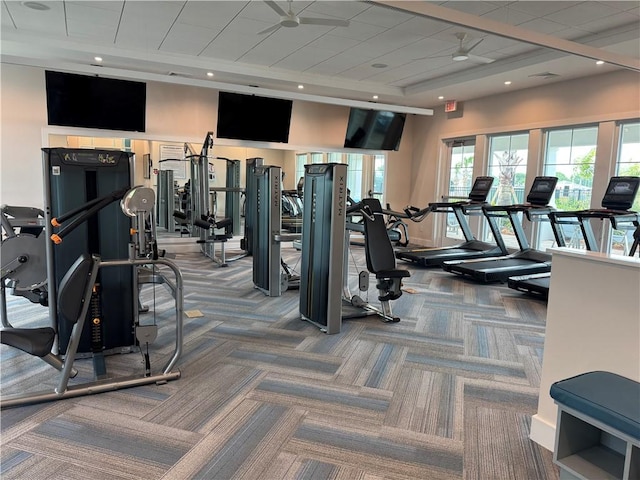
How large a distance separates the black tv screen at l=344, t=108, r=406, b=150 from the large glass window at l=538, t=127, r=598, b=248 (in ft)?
10.4

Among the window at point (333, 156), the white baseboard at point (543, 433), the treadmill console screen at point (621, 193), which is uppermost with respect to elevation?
the window at point (333, 156)

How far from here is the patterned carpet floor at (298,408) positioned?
2143 millimetres

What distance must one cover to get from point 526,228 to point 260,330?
5908 millimetres

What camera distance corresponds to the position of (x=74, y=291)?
100 inches

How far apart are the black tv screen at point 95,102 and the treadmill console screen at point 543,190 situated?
6.52 meters

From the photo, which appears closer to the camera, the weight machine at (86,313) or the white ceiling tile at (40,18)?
the weight machine at (86,313)

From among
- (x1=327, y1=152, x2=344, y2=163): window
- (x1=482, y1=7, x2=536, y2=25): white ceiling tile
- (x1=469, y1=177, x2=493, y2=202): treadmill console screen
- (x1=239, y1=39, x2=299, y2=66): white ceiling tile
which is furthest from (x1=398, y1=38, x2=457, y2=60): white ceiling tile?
(x1=327, y1=152, x2=344, y2=163): window

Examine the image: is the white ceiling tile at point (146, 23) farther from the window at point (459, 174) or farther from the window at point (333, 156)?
the window at point (459, 174)

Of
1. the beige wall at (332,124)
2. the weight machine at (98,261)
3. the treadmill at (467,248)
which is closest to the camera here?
the weight machine at (98,261)

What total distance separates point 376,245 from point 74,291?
9.00 ft

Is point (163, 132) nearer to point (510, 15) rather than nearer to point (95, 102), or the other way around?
point (95, 102)

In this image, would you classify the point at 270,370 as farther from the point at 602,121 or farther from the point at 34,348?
the point at 602,121

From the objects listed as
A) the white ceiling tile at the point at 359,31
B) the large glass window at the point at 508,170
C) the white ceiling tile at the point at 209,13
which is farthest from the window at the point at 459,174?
the white ceiling tile at the point at 209,13

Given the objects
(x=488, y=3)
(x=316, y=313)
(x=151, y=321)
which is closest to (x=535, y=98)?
(x=488, y=3)
